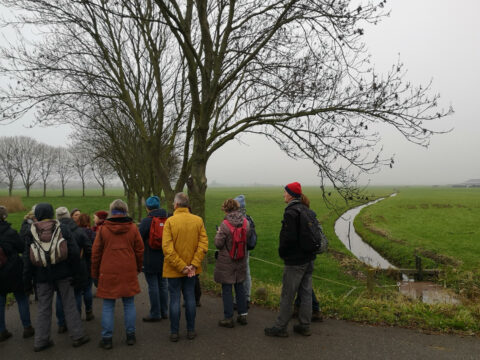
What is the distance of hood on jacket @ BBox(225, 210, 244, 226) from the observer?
4742 millimetres

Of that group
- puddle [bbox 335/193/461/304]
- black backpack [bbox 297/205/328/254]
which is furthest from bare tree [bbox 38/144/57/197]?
black backpack [bbox 297/205/328/254]

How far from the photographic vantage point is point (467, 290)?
10.0 meters

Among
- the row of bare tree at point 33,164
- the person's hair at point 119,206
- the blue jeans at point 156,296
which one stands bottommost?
the blue jeans at point 156,296

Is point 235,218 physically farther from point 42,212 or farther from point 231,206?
point 42,212

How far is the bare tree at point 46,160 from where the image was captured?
233ft

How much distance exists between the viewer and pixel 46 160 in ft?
239

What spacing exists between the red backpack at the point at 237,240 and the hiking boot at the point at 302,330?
132cm

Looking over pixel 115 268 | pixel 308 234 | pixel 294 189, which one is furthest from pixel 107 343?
pixel 294 189

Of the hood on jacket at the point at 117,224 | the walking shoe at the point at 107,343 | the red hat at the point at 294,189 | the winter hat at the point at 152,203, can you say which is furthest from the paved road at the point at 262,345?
the red hat at the point at 294,189

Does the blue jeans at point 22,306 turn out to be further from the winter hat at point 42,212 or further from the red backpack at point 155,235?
the red backpack at point 155,235

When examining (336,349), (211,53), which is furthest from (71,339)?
(211,53)

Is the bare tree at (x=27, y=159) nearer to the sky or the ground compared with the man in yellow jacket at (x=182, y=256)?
nearer to the sky

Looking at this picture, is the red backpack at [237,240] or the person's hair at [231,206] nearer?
the red backpack at [237,240]

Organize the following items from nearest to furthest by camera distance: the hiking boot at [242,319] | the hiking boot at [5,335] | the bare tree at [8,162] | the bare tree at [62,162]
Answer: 1. the hiking boot at [5,335]
2. the hiking boot at [242,319]
3. the bare tree at [8,162]
4. the bare tree at [62,162]
